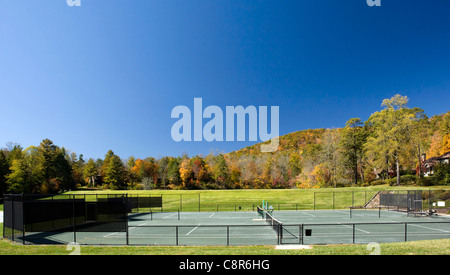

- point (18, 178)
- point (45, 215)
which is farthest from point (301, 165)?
point (45, 215)

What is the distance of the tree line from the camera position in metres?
55.1

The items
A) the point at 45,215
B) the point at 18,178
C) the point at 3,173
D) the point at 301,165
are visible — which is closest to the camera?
the point at 45,215

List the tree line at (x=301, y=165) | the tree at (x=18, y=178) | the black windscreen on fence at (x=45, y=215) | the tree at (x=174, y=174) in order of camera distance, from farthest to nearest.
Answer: the tree at (x=174, y=174), the tree at (x=18, y=178), the tree line at (x=301, y=165), the black windscreen on fence at (x=45, y=215)

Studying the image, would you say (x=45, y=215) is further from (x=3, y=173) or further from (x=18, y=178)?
(x=3, y=173)

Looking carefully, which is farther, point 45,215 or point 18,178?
point 18,178

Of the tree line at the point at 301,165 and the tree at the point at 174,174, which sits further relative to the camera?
the tree at the point at 174,174

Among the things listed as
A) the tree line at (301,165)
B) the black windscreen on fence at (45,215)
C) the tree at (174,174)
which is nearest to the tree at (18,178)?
the tree line at (301,165)

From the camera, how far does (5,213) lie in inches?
623

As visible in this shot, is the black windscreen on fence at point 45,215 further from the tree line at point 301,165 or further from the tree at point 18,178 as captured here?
the tree line at point 301,165

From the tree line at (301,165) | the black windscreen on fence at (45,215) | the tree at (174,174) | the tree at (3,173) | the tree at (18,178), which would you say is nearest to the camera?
the black windscreen on fence at (45,215)

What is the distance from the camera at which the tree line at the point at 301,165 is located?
55062 millimetres

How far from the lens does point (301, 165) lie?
94.8 metres

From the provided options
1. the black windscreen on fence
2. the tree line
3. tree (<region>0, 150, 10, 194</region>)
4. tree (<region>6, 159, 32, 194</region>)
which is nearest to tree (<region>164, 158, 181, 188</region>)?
the tree line
